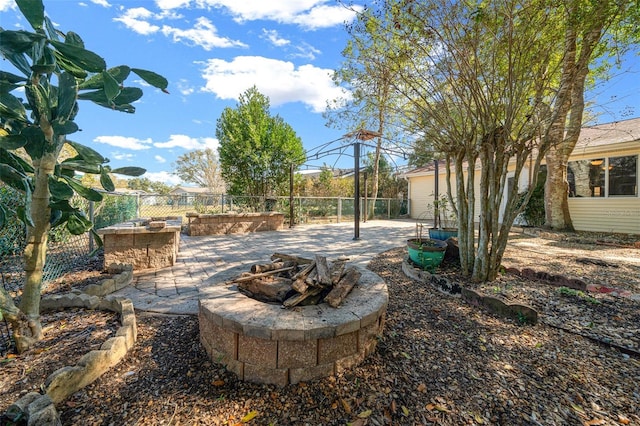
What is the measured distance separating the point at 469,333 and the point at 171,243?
4011 mm

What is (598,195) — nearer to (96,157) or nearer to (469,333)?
(469,333)

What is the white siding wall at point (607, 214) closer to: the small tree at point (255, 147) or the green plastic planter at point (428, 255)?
the green plastic planter at point (428, 255)

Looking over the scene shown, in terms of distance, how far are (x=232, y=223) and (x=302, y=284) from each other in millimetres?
6528

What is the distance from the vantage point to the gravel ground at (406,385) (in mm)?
1342

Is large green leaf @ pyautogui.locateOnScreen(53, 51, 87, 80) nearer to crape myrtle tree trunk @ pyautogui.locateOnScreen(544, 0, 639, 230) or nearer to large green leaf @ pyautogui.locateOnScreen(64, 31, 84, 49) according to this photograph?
large green leaf @ pyautogui.locateOnScreen(64, 31, 84, 49)

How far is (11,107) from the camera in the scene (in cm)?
146

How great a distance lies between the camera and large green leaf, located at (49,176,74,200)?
64.8 inches

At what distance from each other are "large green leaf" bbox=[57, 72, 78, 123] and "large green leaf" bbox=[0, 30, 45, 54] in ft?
0.59

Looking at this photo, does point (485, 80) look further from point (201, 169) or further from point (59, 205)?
point (201, 169)

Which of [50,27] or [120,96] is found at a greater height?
[50,27]

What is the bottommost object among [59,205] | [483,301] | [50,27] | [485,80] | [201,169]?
[483,301]

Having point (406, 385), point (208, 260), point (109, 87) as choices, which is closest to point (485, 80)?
point (406, 385)

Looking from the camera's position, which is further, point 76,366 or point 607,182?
point 607,182

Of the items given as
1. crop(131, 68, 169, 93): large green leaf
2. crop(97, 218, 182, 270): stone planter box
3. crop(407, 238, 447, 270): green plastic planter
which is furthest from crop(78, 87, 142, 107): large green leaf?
crop(407, 238, 447, 270): green plastic planter
